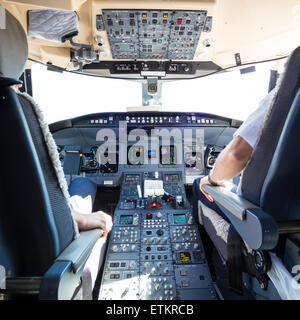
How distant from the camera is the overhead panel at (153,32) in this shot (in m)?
1.58

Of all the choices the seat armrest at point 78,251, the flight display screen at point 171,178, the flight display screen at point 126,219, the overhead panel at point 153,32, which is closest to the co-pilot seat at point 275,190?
the seat armrest at point 78,251

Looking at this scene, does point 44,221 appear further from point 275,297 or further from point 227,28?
point 227,28

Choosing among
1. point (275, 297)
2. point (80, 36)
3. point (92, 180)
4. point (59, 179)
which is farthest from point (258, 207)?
point (80, 36)

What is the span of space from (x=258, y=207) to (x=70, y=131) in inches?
76.4

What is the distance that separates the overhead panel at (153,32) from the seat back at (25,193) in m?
1.25

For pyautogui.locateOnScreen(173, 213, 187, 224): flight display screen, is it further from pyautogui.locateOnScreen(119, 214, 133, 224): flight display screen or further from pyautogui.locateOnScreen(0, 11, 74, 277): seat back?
pyautogui.locateOnScreen(0, 11, 74, 277): seat back

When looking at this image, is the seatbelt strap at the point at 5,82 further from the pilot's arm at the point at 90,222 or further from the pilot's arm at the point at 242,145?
the pilot's arm at the point at 242,145

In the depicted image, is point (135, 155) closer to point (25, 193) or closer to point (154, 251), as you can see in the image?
point (154, 251)

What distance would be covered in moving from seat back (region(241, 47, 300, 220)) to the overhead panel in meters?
1.23

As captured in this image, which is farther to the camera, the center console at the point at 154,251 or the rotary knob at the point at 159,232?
the rotary knob at the point at 159,232

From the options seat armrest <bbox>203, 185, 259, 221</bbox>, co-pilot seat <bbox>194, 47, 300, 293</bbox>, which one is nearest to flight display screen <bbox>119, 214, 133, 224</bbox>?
seat armrest <bbox>203, 185, 259, 221</bbox>

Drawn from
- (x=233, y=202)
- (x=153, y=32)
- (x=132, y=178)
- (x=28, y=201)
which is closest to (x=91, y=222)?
(x=28, y=201)
